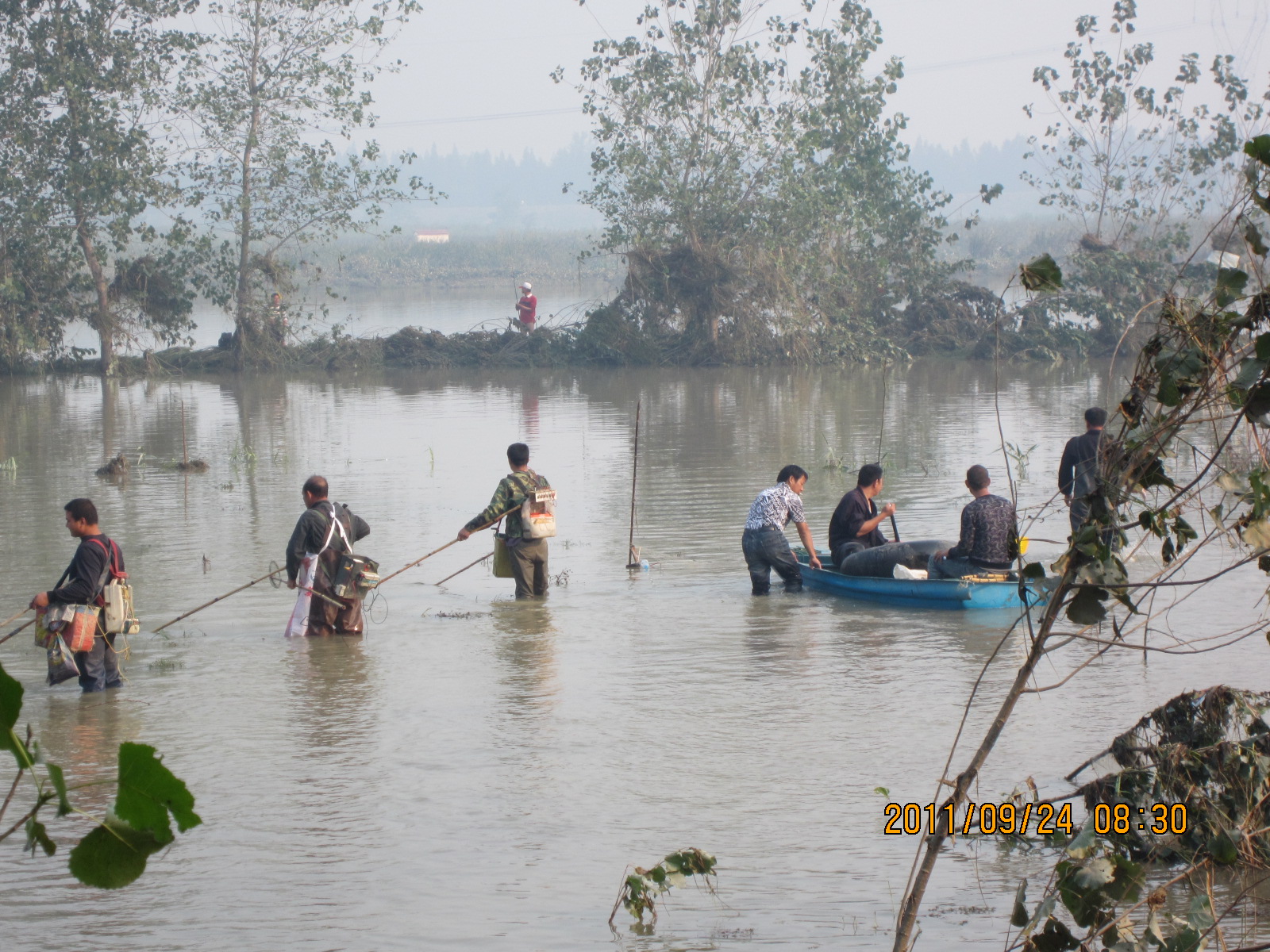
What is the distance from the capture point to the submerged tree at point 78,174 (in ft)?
119

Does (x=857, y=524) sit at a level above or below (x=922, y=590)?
above

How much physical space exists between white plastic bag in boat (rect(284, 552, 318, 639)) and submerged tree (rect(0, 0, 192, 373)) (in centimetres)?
2819

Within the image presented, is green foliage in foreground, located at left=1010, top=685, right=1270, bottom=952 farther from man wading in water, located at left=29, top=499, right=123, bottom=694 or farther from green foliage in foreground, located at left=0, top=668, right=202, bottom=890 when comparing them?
man wading in water, located at left=29, top=499, right=123, bottom=694

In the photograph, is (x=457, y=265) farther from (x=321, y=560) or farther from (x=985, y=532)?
(x=985, y=532)

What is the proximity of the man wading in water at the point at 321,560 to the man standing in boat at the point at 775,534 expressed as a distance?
3346 millimetres

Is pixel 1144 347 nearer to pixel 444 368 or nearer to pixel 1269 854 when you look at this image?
pixel 1269 854

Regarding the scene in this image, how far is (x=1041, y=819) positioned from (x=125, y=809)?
4.99 meters

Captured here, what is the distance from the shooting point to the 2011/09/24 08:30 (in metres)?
5.73

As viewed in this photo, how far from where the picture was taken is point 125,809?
2293 millimetres

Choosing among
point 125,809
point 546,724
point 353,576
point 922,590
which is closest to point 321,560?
point 353,576

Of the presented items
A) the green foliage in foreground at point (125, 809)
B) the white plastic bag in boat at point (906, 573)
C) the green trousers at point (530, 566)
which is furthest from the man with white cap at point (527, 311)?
the green foliage in foreground at point (125, 809)

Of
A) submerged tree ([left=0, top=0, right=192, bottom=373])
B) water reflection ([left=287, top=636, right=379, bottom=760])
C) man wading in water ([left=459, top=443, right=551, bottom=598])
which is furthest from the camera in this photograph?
submerged tree ([left=0, top=0, right=192, bottom=373])

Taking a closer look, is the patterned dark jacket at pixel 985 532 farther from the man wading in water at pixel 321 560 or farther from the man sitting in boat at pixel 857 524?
the man wading in water at pixel 321 560

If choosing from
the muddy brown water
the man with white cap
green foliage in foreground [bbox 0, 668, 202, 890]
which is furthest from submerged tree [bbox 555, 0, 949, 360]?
green foliage in foreground [bbox 0, 668, 202, 890]
